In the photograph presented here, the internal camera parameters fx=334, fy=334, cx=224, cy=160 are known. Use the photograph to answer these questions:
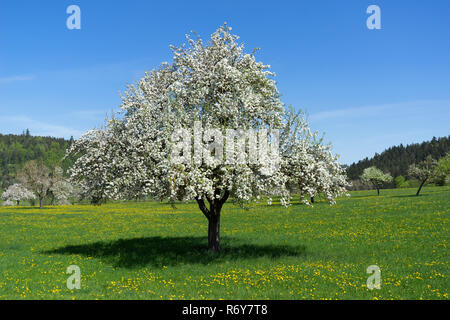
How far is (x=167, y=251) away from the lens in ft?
79.5

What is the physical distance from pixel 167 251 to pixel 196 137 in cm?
992

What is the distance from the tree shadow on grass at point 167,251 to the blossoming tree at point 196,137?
1.84 metres

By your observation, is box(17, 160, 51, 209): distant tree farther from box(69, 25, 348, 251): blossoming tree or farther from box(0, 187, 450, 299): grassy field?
box(69, 25, 348, 251): blossoming tree

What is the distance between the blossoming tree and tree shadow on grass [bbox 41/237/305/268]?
1.84 m

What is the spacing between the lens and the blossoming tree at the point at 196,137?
18.4 metres

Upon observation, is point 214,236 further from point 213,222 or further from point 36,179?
point 36,179

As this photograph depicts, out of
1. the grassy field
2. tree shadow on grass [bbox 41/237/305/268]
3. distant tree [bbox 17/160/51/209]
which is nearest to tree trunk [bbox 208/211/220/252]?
tree shadow on grass [bbox 41/237/305/268]

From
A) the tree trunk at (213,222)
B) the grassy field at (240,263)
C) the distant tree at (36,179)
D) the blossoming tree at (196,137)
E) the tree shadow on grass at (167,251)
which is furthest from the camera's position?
the distant tree at (36,179)

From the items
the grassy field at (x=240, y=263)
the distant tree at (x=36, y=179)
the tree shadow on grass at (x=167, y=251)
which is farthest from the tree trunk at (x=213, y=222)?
the distant tree at (x=36, y=179)

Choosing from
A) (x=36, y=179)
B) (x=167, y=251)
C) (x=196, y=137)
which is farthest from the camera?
Answer: (x=36, y=179)

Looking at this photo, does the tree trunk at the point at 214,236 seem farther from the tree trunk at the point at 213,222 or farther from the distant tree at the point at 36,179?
the distant tree at the point at 36,179

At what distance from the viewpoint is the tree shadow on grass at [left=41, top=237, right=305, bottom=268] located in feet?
69.5

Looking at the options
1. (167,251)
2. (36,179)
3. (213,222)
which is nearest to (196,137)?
(213,222)
